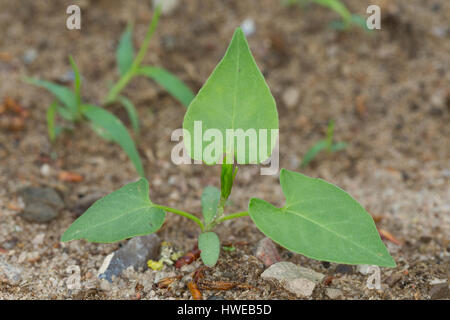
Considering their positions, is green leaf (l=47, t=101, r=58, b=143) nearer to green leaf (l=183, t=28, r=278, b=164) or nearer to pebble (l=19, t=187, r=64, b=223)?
pebble (l=19, t=187, r=64, b=223)

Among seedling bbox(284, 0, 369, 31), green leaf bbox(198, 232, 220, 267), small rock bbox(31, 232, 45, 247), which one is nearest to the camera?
green leaf bbox(198, 232, 220, 267)

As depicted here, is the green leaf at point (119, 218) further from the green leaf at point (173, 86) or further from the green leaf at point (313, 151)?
the green leaf at point (313, 151)

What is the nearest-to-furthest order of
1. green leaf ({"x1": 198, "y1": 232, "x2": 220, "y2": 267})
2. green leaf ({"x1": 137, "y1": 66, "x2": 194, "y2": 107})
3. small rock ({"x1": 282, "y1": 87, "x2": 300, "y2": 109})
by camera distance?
green leaf ({"x1": 198, "y1": 232, "x2": 220, "y2": 267}) → green leaf ({"x1": 137, "y1": 66, "x2": 194, "y2": 107}) → small rock ({"x1": 282, "y1": 87, "x2": 300, "y2": 109})

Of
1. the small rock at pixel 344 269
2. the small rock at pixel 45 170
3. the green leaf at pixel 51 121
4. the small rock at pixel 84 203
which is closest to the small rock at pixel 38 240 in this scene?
the small rock at pixel 84 203

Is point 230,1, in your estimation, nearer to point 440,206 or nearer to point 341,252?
point 440,206

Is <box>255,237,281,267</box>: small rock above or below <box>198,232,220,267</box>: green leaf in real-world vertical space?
below

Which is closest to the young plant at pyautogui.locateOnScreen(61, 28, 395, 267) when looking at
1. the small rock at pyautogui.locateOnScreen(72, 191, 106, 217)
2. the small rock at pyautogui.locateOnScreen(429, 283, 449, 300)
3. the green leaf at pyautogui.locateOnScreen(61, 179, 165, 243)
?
the green leaf at pyautogui.locateOnScreen(61, 179, 165, 243)
